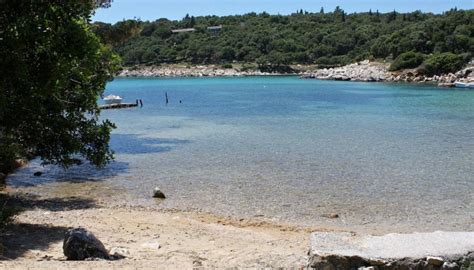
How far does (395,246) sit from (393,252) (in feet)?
0.97

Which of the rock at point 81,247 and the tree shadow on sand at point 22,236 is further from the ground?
the rock at point 81,247

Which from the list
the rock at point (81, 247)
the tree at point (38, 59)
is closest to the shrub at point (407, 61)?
the tree at point (38, 59)

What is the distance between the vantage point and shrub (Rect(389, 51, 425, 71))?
111113 mm

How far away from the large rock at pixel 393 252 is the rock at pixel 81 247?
14.1 feet

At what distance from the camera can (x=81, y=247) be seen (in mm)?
10484

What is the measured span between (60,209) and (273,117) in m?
34.3

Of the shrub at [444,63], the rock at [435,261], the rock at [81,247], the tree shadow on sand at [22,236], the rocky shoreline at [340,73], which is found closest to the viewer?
the rock at [435,261]

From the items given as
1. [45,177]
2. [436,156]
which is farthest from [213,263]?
[436,156]

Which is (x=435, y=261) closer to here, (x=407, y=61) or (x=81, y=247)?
(x=81, y=247)

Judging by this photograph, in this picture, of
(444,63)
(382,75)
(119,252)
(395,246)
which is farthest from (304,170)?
(382,75)

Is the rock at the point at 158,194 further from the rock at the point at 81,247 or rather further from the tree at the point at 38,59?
the rock at the point at 81,247

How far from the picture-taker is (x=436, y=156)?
88.5 ft

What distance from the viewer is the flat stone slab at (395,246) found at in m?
8.14

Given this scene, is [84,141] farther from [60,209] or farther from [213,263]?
[213,263]
